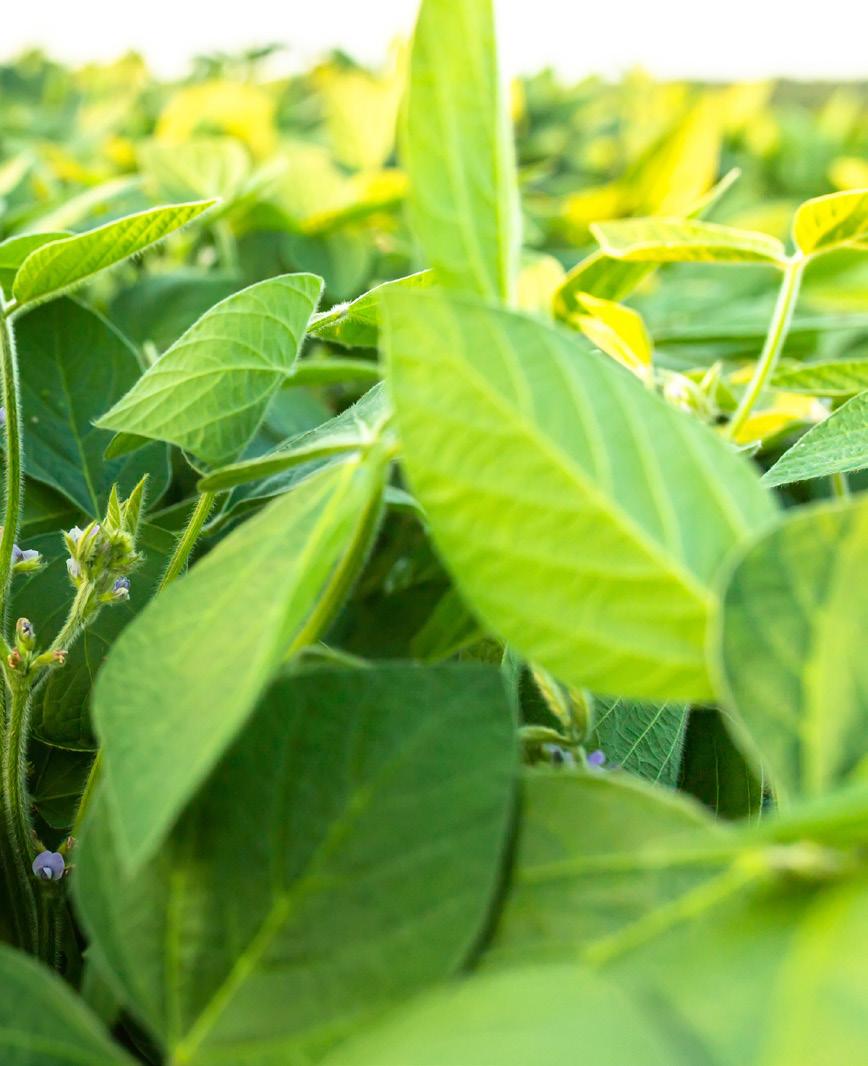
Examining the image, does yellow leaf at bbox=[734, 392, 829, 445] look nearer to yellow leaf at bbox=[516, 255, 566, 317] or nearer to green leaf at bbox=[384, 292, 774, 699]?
yellow leaf at bbox=[516, 255, 566, 317]

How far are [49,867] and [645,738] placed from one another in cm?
18

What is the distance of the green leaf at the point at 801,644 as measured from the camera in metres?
0.20

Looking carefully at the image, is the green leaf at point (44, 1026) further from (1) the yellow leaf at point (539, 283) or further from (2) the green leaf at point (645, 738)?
(1) the yellow leaf at point (539, 283)

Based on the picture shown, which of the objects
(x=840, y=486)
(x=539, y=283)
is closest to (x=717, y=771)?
(x=840, y=486)

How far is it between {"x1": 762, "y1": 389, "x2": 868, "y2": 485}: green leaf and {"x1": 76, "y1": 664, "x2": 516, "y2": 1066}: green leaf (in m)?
0.17

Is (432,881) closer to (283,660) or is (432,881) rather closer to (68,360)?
(283,660)

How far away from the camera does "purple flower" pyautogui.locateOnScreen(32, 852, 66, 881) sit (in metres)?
0.31

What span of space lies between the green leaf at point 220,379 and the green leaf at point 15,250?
4.9 inches

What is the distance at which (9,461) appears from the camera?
0.34 m

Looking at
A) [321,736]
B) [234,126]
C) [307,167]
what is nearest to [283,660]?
[321,736]

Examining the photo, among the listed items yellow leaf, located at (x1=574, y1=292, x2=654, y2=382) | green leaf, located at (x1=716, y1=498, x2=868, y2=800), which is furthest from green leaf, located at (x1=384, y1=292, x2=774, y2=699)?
yellow leaf, located at (x1=574, y1=292, x2=654, y2=382)

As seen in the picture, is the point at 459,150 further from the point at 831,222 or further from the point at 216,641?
the point at 831,222

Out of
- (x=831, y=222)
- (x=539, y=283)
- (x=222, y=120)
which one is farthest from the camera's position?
(x=222, y=120)

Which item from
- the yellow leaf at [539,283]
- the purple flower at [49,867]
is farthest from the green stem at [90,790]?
the yellow leaf at [539,283]
